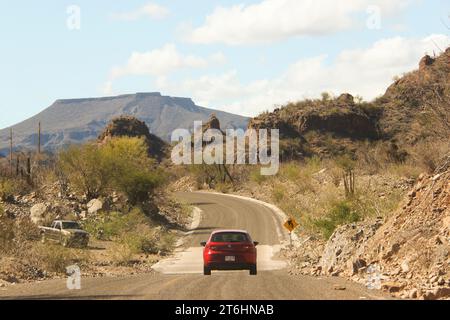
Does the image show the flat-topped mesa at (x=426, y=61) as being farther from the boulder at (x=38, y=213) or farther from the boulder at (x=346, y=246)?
the boulder at (x=346, y=246)

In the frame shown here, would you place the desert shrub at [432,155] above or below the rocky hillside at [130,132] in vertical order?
below

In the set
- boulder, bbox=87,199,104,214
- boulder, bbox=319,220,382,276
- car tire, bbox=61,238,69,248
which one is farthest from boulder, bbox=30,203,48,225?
boulder, bbox=319,220,382,276

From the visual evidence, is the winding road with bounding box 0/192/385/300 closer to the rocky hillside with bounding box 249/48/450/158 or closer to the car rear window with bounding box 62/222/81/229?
the car rear window with bounding box 62/222/81/229

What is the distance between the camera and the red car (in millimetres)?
23312

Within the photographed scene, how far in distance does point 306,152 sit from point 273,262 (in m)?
87.6

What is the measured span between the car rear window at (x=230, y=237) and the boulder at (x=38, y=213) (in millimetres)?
23350

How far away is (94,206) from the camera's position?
55.1 metres

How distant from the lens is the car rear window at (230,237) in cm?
2358

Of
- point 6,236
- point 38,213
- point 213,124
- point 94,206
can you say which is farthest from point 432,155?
point 213,124

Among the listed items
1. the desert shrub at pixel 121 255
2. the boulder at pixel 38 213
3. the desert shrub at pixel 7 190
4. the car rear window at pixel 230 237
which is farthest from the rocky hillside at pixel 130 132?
the car rear window at pixel 230 237
